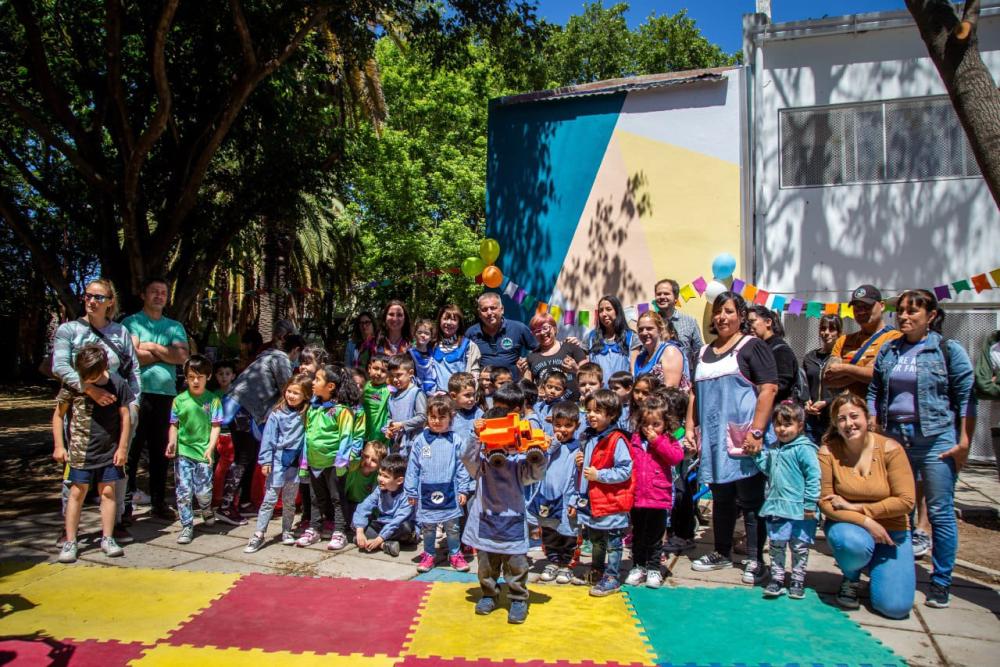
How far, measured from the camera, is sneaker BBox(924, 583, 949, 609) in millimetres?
4809

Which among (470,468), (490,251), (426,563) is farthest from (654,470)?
(490,251)

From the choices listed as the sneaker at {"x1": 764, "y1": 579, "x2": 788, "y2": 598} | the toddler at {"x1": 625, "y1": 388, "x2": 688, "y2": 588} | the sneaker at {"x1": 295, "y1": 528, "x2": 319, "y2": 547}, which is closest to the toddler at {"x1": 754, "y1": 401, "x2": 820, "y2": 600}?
the sneaker at {"x1": 764, "y1": 579, "x2": 788, "y2": 598}

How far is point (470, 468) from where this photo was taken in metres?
4.83

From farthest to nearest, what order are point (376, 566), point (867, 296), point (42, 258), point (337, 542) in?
point (42, 258)
point (337, 542)
point (867, 296)
point (376, 566)

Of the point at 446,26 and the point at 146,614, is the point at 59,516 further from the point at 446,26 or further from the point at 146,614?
the point at 446,26

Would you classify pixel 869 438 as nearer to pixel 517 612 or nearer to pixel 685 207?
pixel 517 612

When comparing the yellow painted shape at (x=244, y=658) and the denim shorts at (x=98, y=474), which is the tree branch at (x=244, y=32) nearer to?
the denim shorts at (x=98, y=474)

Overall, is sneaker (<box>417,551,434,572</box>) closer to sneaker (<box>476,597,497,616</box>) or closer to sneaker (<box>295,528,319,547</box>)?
sneaker (<box>476,597,497,616</box>)

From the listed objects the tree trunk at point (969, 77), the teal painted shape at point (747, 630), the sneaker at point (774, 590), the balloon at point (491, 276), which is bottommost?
the teal painted shape at point (747, 630)

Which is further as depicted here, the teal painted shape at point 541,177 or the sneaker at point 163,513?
the teal painted shape at point 541,177

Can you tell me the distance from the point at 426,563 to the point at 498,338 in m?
2.20

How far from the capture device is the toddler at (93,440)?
5738 mm

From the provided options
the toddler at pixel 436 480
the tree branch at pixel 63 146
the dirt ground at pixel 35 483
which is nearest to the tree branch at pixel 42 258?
the tree branch at pixel 63 146

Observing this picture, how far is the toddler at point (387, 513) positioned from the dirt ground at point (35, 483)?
11.3 ft
